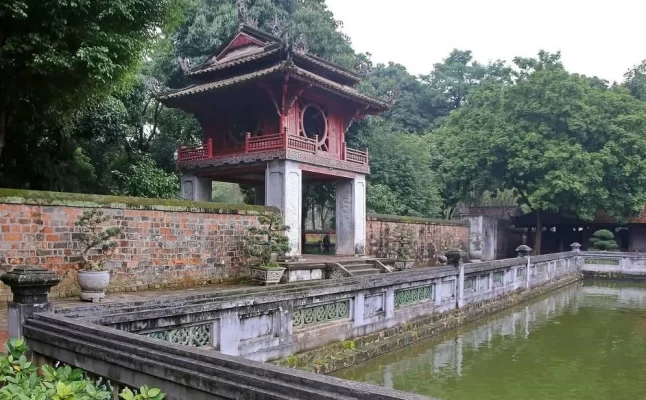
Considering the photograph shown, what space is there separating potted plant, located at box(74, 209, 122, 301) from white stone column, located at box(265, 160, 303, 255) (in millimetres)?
5273

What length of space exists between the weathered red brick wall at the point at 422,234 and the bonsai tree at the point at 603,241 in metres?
6.82

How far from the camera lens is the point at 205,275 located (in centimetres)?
1260

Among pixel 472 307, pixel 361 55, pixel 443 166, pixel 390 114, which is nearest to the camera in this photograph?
pixel 472 307

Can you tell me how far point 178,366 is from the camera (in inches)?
113

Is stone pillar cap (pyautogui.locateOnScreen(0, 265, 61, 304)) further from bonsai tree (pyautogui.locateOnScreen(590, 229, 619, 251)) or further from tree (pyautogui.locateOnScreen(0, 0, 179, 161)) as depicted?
bonsai tree (pyautogui.locateOnScreen(590, 229, 619, 251))

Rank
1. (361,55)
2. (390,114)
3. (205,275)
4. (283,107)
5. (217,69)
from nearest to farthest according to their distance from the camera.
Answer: (205,275), (283,107), (217,69), (361,55), (390,114)

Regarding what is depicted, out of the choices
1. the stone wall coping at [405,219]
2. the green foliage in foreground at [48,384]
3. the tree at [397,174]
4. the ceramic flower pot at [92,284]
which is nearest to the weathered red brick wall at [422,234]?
the stone wall coping at [405,219]

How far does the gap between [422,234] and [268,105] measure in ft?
29.5

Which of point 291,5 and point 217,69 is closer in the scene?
point 217,69

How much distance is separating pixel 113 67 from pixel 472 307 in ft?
27.4

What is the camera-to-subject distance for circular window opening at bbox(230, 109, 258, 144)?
17250mm

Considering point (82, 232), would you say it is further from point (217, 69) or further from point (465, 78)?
point (465, 78)

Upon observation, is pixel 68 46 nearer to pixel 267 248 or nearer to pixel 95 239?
pixel 95 239

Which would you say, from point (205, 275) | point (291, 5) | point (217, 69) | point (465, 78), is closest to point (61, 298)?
point (205, 275)
